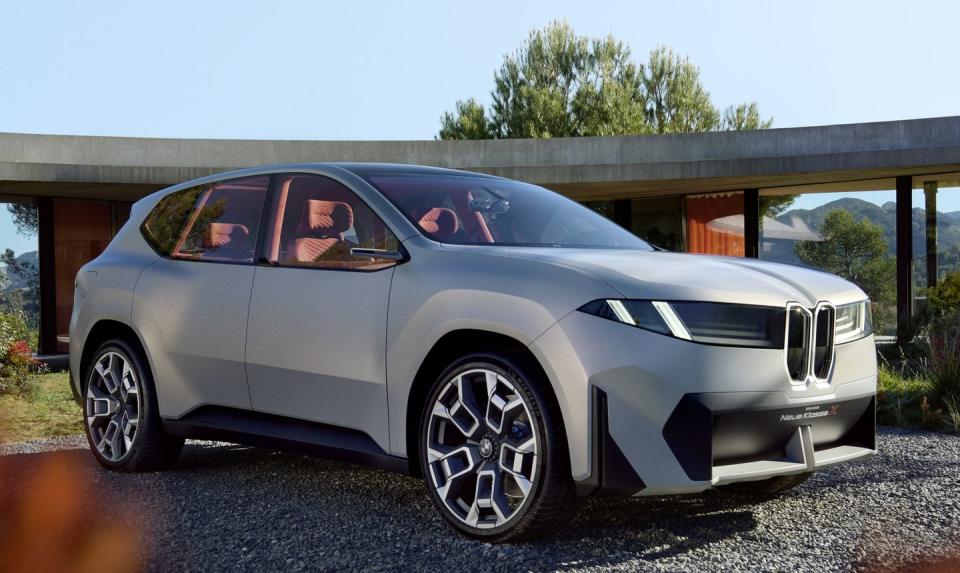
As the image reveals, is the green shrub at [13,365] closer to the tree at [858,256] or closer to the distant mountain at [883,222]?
the distant mountain at [883,222]

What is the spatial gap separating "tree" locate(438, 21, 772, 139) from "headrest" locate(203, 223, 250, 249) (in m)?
47.7

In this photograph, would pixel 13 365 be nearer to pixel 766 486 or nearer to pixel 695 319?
pixel 766 486

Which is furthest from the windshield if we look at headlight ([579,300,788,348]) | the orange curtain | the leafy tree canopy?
the orange curtain

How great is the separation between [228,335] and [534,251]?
6.44ft

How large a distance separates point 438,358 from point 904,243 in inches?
596

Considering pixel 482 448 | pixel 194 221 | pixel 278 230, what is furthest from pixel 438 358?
pixel 194 221

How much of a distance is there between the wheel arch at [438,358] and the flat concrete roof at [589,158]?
12784 mm

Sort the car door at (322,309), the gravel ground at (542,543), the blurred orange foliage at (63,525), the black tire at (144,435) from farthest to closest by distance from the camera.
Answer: the black tire at (144,435) < the car door at (322,309) < the blurred orange foliage at (63,525) < the gravel ground at (542,543)

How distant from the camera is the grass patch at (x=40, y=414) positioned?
10492 mm

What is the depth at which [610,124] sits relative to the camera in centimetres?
5316

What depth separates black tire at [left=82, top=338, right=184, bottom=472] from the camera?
6344 mm

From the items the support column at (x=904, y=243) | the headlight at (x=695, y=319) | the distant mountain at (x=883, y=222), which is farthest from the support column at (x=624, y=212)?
the headlight at (x=695, y=319)

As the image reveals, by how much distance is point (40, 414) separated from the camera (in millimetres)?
11984

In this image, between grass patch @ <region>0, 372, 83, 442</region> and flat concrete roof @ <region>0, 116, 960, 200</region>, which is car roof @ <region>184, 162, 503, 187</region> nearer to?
grass patch @ <region>0, 372, 83, 442</region>
